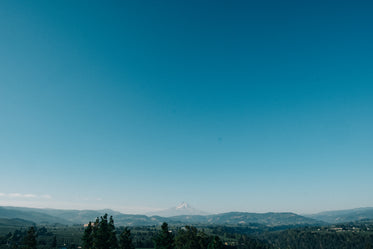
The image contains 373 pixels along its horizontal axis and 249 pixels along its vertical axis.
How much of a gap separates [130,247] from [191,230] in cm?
3729

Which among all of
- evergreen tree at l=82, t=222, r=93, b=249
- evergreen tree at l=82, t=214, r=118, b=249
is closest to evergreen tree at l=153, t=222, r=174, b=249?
evergreen tree at l=82, t=214, r=118, b=249

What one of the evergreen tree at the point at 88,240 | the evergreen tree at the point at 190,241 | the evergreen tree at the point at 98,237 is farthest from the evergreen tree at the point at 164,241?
the evergreen tree at the point at 190,241

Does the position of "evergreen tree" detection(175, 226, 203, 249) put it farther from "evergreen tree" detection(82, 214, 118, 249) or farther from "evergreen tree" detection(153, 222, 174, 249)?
"evergreen tree" detection(82, 214, 118, 249)

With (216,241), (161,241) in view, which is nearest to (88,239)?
(161,241)

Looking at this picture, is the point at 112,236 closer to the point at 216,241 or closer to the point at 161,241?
the point at 161,241

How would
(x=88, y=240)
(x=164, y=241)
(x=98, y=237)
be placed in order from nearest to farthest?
1. (x=98, y=237)
2. (x=88, y=240)
3. (x=164, y=241)

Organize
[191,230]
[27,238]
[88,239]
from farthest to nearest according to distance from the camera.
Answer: [191,230]
[88,239]
[27,238]

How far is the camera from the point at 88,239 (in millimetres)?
72875

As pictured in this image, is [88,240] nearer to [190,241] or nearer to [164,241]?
[164,241]

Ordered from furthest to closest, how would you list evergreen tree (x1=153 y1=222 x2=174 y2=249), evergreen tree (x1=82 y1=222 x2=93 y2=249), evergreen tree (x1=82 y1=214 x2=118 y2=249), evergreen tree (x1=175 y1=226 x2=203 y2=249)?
1. evergreen tree (x1=175 y1=226 x2=203 y2=249)
2. evergreen tree (x1=153 y1=222 x2=174 y2=249)
3. evergreen tree (x1=82 y1=222 x2=93 y2=249)
4. evergreen tree (x1=82 y1=214 x2=118 y2=249)

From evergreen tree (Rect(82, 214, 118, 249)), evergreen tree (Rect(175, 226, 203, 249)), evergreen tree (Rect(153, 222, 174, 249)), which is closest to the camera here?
evergreen tree (Rect(82, 214, 118, 249))

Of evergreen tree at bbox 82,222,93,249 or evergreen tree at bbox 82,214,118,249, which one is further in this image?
evergreen tree at bbox 82,222,93,249

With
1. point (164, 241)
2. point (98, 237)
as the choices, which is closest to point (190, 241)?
point (164, 241)

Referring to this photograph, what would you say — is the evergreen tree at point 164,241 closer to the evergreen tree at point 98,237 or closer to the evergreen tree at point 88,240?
the evergreen tree at point 98,237
